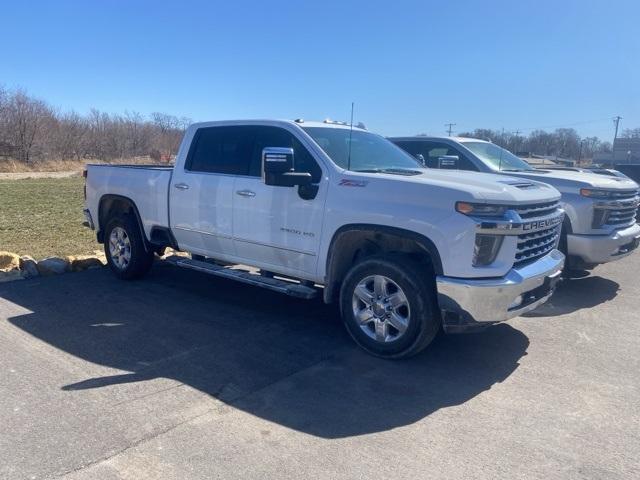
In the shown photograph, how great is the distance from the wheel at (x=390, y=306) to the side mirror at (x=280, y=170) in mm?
963

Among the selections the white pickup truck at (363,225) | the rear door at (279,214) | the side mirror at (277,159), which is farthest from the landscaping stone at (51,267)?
the side mirror at (277,159)

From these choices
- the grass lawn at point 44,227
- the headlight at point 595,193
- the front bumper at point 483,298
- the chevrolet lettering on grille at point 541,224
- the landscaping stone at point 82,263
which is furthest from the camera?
the grass lawn at point 44,227

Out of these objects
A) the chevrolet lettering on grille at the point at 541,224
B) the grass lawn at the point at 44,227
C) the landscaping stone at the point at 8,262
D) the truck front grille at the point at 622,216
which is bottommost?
the grass lawn at the point at 44,227

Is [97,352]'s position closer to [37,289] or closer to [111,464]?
[111,464]

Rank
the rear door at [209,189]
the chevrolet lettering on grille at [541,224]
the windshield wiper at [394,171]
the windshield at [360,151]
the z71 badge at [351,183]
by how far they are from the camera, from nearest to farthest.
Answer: the chevrolet lettering on grille at [541,224] → the z71 badge at [351,183] → the windshield wiper at [394,171] → the windshield at [360,151] → the rear door at [209,189]

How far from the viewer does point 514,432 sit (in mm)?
3670

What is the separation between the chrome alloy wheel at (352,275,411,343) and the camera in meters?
4.74

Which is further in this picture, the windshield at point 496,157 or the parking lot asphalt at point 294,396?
the windshield at point 496,157

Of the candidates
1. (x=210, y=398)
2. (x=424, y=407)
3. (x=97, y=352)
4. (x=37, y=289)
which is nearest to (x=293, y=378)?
(x=210, y=398)

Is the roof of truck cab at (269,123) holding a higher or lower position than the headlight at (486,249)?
higher

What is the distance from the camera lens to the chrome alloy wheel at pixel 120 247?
7.36 m

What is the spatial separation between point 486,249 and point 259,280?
2.32 m

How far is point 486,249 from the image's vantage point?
4391mm

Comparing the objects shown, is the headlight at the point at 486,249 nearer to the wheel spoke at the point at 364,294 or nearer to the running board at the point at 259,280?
the wheel spoke at the point at 364,294
